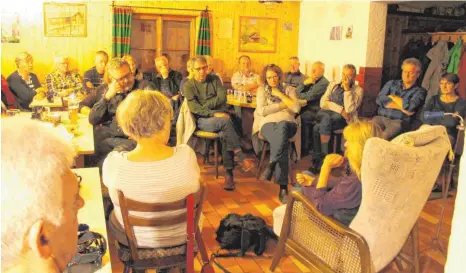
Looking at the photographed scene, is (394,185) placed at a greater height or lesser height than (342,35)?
lesser

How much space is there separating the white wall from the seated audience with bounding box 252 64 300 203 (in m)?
2.14

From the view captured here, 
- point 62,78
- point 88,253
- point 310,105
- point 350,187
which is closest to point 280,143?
point 310,105

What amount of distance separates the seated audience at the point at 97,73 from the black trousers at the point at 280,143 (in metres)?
A: 2.67

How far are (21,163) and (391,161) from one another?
4.86ft

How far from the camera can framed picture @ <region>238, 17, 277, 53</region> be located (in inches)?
293

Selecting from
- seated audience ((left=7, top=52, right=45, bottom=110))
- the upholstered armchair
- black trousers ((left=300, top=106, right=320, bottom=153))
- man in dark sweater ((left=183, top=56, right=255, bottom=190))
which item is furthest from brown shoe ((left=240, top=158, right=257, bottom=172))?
seated audience ((left=7, top=52, right=45, bottom=110))

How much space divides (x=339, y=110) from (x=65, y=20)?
4262 millimetres

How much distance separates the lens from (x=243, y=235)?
3033mm

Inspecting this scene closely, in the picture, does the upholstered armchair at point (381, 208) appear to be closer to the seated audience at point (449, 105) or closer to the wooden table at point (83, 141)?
the wooden table at point (83, 141)

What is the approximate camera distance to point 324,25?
698 cm

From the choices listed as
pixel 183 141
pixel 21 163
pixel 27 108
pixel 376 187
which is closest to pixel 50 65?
pixel 27 108

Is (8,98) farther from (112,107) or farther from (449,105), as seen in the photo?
(449,105)

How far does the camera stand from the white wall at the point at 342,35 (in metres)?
5.88

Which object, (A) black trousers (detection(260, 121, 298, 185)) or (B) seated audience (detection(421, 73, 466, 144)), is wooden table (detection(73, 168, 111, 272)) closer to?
(A) black trousers (detection(260, 121, 298, 185))
